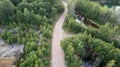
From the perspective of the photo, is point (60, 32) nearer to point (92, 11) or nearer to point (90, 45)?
point (90, 45)

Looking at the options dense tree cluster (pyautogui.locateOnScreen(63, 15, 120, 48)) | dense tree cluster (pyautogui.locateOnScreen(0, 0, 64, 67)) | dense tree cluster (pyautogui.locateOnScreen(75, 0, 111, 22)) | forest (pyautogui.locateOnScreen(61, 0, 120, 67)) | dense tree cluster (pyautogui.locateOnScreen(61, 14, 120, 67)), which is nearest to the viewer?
forest (pyautogui.locateOnScreen(61, 0, 120, 67))

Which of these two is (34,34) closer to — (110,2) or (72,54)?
(72,54)

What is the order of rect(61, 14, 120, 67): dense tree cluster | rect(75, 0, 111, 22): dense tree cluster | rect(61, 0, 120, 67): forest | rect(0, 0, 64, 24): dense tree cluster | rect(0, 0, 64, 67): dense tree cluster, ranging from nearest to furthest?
rect(61, 0, 120, 67): forest, rect(61, 14, 120, 67): dense tree cluster, rect(0, 0, 64, 67): dense tree cluster, rect(0, 0, 64, 24): dense tree cluster, rect(75, 0, 111, 22): dense tree cluster

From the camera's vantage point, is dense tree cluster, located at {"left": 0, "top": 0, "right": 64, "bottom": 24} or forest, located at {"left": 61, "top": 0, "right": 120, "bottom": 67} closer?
forest, located at {"left": 61, "top": 0, "right": 120, "bottom": 67}

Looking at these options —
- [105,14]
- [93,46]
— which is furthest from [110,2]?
[93,46]

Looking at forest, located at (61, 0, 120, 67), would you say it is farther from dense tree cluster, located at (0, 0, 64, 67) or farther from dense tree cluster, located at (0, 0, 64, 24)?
dense tree cluster, located at (0, 0, 64, 24)

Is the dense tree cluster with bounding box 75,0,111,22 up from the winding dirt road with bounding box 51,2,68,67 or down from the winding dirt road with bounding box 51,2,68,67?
up

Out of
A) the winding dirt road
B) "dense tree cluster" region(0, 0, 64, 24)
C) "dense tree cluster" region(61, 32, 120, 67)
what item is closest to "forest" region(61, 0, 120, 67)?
"dense tree cluster" region(61, 32, 120, 67)

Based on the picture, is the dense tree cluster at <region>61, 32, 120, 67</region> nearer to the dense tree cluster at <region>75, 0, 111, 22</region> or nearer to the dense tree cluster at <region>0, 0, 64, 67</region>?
the dense tree cluster at <region>0, 0, 64, 67</region>
